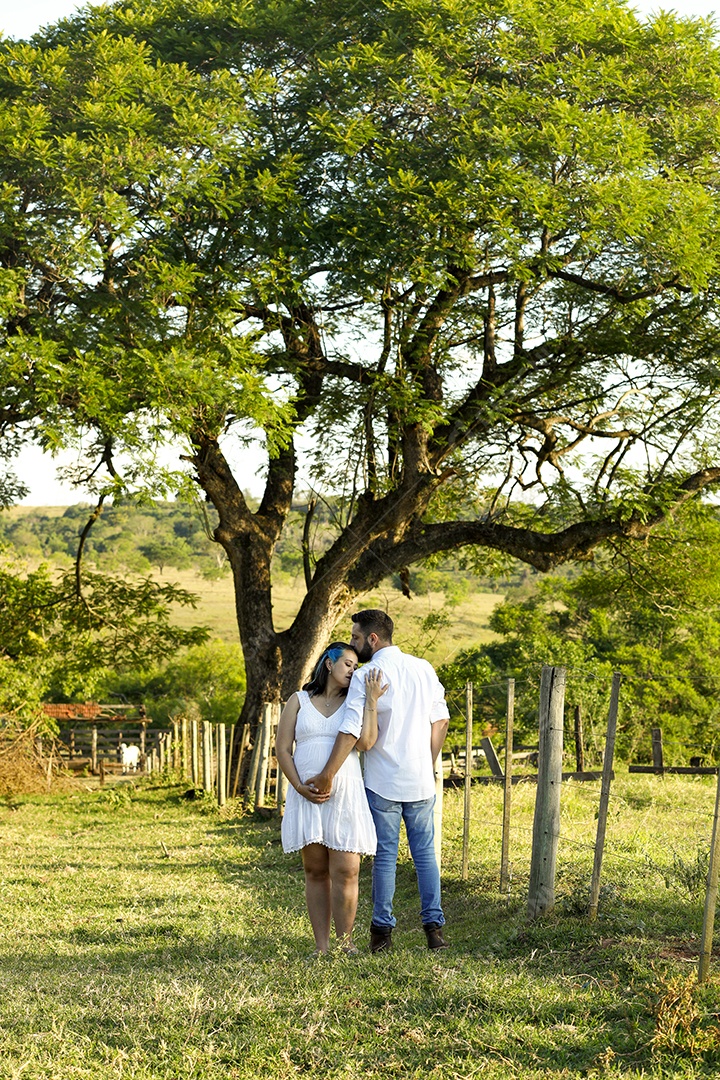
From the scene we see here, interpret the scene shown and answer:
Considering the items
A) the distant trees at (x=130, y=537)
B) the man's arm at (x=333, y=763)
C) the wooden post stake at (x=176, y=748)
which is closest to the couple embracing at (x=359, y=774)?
the man's arm at (x=333, y=763)

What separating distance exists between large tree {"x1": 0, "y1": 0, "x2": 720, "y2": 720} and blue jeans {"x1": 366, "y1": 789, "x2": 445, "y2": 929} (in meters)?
6.79

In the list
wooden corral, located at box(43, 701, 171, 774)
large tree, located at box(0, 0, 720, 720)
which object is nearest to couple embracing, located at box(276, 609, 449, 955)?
large tree, located at box(0, 0, 720, 720)

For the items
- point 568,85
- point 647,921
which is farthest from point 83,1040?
point 568,85

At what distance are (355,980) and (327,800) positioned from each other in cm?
107

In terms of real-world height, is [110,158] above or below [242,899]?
above

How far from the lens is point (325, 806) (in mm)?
6238

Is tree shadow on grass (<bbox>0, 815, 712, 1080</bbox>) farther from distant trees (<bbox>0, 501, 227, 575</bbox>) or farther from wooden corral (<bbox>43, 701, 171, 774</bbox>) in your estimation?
distant trees (<bbox>0, 501, 227, 575</bbox>)

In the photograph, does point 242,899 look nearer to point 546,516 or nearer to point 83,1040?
point 83,1040

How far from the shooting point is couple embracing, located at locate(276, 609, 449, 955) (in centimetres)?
621

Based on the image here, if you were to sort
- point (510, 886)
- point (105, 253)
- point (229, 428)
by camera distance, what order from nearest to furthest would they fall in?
point (510, 886), point (105, 253), point (229, 428)

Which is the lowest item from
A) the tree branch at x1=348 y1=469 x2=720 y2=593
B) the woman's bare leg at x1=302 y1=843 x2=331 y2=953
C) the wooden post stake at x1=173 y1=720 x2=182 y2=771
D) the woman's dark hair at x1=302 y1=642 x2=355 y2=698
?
the wooden post stake at x1=173 y1=720 x2=182 y2=771

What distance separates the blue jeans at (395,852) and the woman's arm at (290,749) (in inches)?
22.0

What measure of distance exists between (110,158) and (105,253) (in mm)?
1228

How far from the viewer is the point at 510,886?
861 cm
